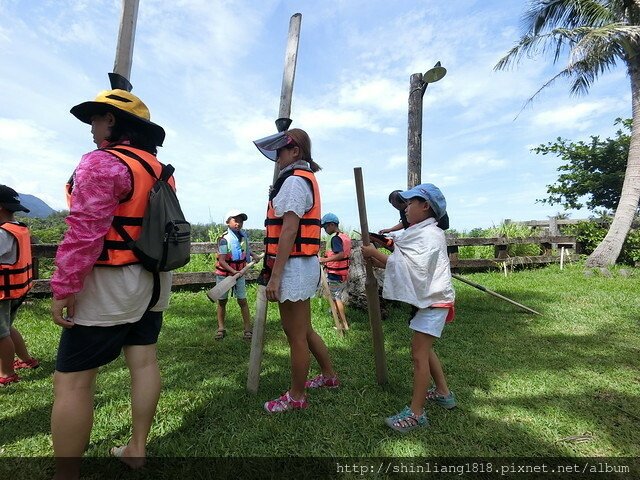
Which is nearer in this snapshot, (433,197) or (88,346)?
(88,346)

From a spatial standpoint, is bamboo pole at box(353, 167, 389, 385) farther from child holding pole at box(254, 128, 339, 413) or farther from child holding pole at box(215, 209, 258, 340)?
child holding pole at box(215, 209, 258, 340)

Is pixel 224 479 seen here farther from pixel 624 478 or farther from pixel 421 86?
pixel 421 86

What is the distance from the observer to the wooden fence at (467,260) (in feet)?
22.6

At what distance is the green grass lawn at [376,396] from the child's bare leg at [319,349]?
0.68 feet

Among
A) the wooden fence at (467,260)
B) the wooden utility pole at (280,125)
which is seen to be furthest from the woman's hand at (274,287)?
the wooden fence at (467,260)

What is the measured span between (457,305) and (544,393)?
378cm

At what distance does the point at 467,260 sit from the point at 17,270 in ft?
34.7

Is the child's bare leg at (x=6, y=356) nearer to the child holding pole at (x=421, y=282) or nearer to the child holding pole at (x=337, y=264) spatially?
the child holding pole at (x=421, y=282)

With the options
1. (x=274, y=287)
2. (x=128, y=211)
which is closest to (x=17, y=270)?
(x=128, y=211)

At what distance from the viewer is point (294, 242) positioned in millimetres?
2777

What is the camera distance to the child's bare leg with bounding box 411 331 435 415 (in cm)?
285

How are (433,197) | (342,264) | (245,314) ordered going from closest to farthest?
(433,197)
(245,314)
(342,264)

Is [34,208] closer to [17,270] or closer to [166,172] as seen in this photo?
[17,270]

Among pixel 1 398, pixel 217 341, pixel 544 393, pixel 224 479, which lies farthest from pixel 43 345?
pixel 544 393
